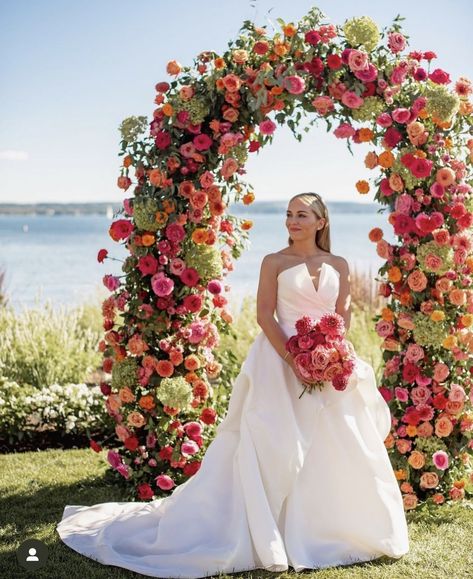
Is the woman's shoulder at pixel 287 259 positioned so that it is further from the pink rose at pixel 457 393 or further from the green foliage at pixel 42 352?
the green foliage at pixel 42 352

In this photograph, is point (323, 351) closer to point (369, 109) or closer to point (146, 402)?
point (146, 402)

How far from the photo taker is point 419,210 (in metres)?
5.50

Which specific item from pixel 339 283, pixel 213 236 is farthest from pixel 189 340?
pixel 339 283

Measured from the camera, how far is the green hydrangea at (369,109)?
17.5ft

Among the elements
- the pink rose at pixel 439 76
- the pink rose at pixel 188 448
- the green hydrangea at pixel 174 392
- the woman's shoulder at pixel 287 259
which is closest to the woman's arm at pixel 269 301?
the woman's shoulder at pixel 287 259

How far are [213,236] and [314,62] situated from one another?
1.38m

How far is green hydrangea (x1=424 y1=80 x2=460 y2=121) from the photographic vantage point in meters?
5.24

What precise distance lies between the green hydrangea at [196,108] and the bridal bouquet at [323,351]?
67.5 inches

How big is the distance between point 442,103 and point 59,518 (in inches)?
149

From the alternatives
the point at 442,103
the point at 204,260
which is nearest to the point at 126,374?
the point at 204,260

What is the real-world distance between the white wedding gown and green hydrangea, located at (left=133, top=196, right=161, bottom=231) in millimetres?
1102

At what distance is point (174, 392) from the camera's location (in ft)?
18.0

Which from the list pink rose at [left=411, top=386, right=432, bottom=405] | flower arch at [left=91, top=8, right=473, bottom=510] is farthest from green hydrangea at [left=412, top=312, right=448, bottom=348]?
pink rose at [left=411, top=386, right=432, bottom=405]

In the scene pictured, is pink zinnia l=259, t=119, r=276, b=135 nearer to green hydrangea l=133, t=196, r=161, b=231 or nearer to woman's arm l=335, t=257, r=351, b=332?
green hydrangea l=133, t=196, r=161, b=231
